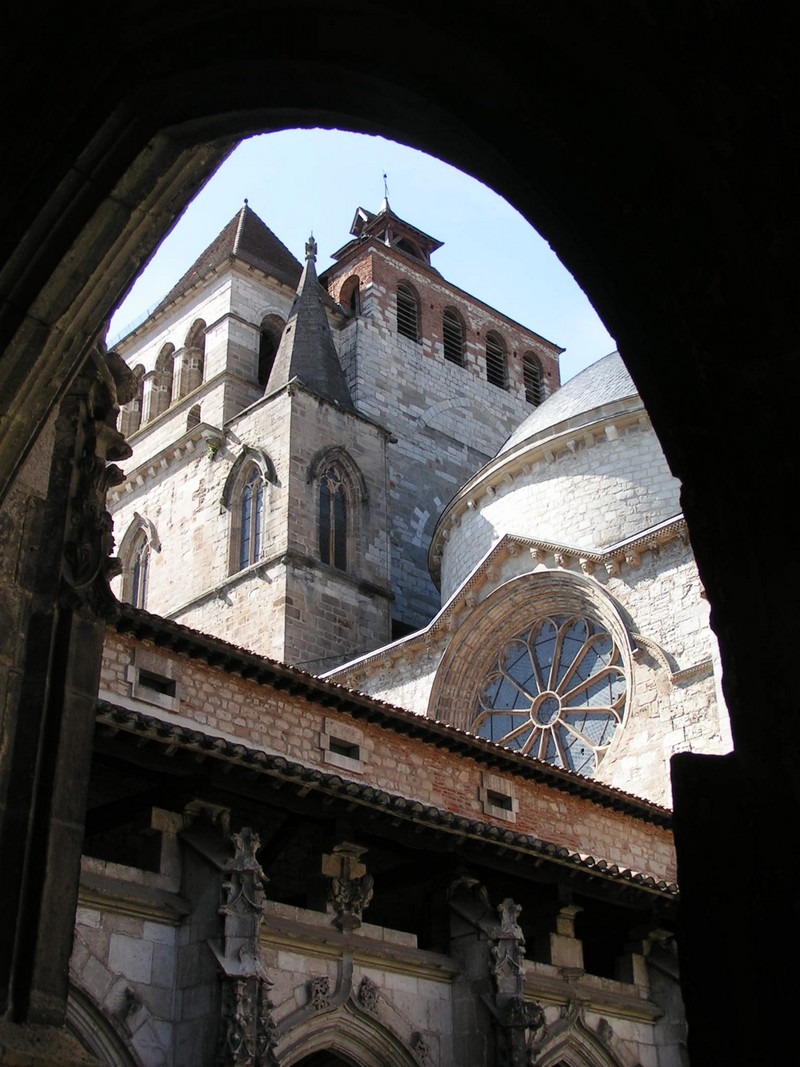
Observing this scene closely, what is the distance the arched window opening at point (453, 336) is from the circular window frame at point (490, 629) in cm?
1392

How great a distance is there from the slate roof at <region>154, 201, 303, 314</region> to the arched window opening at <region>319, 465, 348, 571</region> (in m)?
8.54

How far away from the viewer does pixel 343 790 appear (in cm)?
1064

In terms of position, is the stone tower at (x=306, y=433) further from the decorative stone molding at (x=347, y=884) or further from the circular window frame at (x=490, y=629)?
the decorative stone molding at (x=347, y=884)

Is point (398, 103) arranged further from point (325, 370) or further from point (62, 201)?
point (325, 370)

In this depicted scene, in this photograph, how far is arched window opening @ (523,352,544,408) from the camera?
Answer: 3650 cm

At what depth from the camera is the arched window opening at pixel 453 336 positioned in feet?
113

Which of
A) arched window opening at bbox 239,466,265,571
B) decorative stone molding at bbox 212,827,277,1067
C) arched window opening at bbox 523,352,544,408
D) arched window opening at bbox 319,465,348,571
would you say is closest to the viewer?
decorative stone molding at bbox 212,827,277,1067

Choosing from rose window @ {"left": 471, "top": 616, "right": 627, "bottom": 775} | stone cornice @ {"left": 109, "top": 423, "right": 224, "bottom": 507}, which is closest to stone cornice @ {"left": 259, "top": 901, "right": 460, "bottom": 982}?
rose window @ {"left": 471, "top": 616, "right": 627, "bottom": 775}

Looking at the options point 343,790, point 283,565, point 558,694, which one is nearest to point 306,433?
point 283,565

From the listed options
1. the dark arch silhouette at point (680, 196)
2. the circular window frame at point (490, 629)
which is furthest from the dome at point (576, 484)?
the dark arch silhouette at point (680, 196)

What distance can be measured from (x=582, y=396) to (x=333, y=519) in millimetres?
5572

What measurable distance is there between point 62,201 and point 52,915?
2.20 meters

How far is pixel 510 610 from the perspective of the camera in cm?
2125

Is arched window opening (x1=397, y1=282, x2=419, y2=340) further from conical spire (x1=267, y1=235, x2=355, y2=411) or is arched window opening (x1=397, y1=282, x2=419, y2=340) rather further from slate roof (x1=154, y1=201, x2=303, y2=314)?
conical spire (x1=267, y1=235, x2=355, y2=411)
